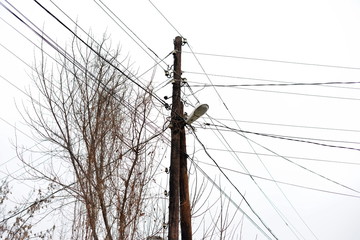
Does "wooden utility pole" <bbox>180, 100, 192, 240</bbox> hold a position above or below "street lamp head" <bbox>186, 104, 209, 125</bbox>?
below

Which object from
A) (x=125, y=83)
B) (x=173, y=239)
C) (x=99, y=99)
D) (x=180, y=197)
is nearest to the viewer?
(x=173, y=239)

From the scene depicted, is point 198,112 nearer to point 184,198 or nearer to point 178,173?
point 178,173

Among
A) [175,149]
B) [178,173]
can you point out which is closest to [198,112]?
[175,149]

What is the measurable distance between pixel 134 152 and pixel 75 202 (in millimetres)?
1569

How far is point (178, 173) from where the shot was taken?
555 cm

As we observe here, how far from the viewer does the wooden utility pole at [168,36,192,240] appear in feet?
16.9

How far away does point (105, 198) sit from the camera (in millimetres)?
5723

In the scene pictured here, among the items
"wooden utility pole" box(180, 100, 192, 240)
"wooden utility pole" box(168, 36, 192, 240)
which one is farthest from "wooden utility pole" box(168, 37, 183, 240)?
"wooden utility pole" box(180, 100, 192, 240)

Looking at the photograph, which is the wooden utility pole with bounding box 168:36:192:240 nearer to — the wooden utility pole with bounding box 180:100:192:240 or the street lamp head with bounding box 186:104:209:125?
the wooden utility pole with bounding box 180:100:192:240

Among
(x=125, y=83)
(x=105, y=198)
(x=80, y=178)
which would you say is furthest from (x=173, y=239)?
(x=125, y=83)

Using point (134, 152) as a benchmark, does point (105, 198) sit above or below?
below

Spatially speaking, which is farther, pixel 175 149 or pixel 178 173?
pixel 175 149

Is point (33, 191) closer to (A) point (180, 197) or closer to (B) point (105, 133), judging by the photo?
(B) point (105, 133)

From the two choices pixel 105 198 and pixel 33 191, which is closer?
pixel 105 198
